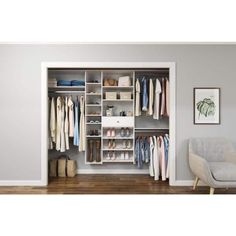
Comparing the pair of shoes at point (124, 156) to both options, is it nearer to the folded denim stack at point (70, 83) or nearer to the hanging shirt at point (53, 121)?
the hanging shirt at point (53, 121)

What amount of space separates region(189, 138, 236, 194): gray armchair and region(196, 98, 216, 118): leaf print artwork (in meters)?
0.47

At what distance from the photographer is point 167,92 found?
5492 mm

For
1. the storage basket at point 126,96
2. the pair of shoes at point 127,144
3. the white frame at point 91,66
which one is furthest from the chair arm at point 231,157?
the storage basket at point 126,96

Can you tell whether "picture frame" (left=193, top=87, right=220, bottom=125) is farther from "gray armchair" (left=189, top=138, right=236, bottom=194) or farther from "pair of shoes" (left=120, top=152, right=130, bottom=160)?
"pair of shoes" (left=120, top=152, right=130, bottom=160)

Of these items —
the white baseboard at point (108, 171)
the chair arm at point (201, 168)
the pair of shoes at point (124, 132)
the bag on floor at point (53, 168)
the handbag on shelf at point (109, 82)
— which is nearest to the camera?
Result: the chair arm at point (201, 168)

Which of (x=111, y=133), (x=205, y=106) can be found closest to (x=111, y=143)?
(x=111, y=133)

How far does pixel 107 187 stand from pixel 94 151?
1166 millimetres

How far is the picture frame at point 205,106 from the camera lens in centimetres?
503

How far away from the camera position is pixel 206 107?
5043 mm

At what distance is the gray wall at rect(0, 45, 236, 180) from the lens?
4.98m

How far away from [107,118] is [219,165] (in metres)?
2.45

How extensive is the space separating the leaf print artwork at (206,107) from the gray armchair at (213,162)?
466mm
